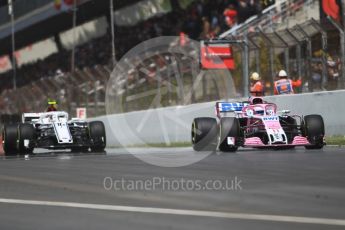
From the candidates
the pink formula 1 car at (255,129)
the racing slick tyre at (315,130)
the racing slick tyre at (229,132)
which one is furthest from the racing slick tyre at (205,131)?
the racing slick tyre at (315,130)

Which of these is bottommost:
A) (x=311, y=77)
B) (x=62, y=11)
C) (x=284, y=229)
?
(x=284, y=229)

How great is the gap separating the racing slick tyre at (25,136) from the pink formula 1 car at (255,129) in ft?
13.4

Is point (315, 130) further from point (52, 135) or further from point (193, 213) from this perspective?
point (193, 213)

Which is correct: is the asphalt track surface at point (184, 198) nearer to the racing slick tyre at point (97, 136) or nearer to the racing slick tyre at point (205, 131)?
the racing slick tyre at point (205, 131)

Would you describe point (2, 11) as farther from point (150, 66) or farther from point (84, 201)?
point (84, 201)

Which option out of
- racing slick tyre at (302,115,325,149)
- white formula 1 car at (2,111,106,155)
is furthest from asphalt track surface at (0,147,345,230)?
white formula 1 car at (2,111,106,155)

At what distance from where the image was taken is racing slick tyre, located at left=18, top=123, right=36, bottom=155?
17.7m

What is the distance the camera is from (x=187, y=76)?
2177 centimetres

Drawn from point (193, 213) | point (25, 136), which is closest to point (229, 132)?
point (25, 136)

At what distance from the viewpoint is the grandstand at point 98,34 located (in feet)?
84.8

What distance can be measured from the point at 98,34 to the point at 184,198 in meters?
42.8

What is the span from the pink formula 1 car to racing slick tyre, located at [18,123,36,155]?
4.09 metres

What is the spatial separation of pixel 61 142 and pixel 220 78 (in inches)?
270

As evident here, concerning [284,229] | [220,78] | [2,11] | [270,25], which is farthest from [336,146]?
[2,11]
